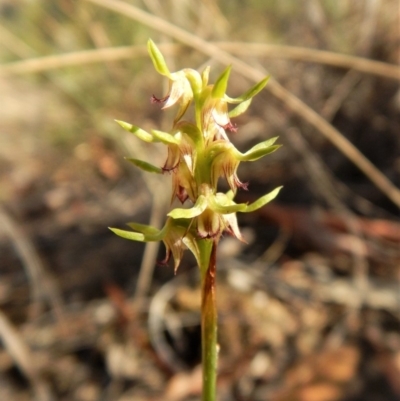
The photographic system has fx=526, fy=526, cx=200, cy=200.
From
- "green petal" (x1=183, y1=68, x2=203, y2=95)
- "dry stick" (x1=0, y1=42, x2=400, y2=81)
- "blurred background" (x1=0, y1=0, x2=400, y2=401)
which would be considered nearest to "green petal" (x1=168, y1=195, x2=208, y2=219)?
"green petal" (x1=183, y1=68, x2=203, y2=95)

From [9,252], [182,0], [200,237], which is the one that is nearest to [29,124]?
[9,252]

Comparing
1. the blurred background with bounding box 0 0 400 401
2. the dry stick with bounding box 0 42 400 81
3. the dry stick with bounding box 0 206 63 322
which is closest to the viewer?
the dry stick with bounding box 0 42 400 81

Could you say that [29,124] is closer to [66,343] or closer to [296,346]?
[66,343]

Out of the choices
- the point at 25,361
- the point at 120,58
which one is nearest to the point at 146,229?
the point at 120,58

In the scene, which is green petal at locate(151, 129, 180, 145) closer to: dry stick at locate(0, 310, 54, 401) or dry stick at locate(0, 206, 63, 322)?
dry stick at locate(0, 310, 54, 401)

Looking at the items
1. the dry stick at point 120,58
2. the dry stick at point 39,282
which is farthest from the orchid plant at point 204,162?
the dry stick at point 39,282

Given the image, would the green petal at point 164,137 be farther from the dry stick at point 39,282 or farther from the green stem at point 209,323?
the dry stick at point 39,282
